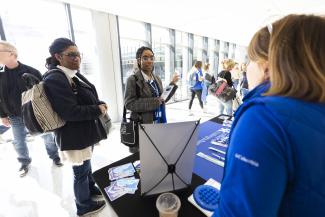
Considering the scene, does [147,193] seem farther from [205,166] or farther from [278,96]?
[278,96]

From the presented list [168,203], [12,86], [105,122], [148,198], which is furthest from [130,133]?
[12,86]

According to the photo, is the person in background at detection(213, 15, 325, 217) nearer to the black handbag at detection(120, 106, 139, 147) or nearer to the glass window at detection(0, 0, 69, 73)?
the black handbag at detection(120, 106, 139, 147)

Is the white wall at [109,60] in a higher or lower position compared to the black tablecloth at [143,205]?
higher

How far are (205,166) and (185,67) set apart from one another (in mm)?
6249

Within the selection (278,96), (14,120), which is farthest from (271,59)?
(14,120)

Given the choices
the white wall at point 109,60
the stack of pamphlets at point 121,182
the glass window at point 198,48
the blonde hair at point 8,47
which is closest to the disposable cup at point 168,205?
the stack of pamphlets at point 121,182

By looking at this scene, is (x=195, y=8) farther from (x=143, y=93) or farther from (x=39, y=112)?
(x=39, y=112)

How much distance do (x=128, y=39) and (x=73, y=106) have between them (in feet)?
11.9

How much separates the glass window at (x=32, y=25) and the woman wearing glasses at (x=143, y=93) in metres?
2.10

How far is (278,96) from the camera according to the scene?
1.43 feet

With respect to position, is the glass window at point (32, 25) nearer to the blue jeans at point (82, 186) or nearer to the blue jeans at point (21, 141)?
the blue jeans at point (21, 141)

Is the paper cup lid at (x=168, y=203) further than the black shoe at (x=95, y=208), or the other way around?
the black shoe at (x=95, y=208)

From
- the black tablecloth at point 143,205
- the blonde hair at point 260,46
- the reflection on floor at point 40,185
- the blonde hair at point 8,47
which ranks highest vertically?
the blonde hair at point 8,47

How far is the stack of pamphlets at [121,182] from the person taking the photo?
0.86 metres
